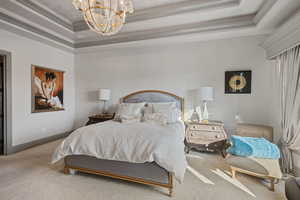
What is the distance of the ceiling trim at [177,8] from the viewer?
2740mm

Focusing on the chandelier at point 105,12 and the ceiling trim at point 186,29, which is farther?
the ceiling trim at point 186,29

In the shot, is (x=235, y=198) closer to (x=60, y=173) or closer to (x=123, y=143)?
(x=123, y=143)

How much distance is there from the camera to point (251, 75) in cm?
350

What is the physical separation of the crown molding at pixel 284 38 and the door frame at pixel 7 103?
521cm

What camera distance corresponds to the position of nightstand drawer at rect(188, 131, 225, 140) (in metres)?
3.25

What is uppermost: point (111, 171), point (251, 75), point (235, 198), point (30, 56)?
point (30, 56)

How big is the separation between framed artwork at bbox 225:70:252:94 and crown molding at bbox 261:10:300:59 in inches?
22.8

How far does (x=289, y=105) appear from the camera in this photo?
257 centimetres


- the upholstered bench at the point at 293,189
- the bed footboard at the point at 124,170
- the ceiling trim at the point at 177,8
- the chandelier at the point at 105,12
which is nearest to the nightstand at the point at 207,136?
the bed footboard at the point at 124,170

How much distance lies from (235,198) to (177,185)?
740mm

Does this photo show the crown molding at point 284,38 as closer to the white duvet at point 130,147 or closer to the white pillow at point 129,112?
the white duvet at point 130,147

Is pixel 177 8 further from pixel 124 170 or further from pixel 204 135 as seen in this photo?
pixel 124 170

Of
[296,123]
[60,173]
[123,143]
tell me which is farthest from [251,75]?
[60,173]

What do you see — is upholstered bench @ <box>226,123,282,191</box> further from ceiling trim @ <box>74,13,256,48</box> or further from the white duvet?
ceiling trim @ <box>74,13,256,48</box>
